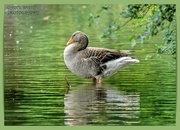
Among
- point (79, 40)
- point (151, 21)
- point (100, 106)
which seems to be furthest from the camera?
point (79, 40)

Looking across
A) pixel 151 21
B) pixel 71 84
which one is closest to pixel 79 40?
pixel 71 84

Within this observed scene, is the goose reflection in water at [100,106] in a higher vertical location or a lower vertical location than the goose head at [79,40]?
lower

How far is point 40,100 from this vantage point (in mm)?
14336

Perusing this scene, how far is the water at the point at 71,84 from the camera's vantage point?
13.9m

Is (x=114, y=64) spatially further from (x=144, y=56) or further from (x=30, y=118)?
(x=30, y=118)

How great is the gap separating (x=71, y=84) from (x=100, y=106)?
3.33 ft

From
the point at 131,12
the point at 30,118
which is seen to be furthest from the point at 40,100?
the point at 131,12

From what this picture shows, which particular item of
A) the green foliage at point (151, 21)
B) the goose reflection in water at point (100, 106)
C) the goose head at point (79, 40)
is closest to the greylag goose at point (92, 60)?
the goose head at point (79, 40)

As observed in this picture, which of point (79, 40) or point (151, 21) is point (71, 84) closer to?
point (79, 40)

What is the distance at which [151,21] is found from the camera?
14547 mm

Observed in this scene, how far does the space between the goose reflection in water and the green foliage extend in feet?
2.41

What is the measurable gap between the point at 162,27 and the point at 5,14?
2009 mm

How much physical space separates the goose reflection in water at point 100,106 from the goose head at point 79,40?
22.0 inches

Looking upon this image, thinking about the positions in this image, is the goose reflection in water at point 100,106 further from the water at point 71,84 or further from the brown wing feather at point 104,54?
the brown wing feather at point 104,54
